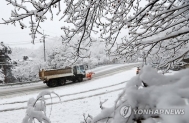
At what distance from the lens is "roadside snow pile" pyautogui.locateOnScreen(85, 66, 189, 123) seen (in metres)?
0.76

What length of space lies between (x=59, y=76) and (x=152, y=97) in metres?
22.1

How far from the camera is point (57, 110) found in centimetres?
1081

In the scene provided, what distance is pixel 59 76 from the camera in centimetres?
2238

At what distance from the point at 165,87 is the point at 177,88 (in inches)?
2.0

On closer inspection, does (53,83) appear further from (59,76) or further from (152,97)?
(152,97)

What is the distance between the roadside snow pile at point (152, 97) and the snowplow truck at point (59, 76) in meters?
21.6

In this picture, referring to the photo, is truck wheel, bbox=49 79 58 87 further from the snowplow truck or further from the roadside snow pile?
the roadside snow pile

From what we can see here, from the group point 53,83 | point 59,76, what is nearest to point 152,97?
point 53,83

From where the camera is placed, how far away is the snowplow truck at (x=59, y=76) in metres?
21.9

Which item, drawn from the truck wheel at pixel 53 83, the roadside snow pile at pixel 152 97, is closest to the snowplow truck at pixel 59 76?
the truck wheel at pixel 53 83

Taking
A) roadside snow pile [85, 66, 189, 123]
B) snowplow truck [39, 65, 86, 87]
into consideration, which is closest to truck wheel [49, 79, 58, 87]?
snowplow truck [39, 65, 86, 87]

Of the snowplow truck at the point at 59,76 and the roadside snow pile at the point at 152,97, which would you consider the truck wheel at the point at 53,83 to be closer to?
the snowplow truck at the point at 59,76

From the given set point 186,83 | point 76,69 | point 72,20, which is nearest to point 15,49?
point 76,69

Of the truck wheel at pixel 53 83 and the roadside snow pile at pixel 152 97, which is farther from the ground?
the roadside snow pile at pixel 152 97
